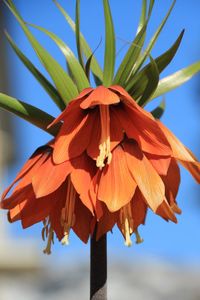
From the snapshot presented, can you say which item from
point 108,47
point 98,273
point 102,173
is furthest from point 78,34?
point 98,273

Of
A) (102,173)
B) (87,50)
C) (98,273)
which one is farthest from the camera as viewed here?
(87,50)

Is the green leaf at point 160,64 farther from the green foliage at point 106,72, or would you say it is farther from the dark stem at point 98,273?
the dark stem at point 98,273

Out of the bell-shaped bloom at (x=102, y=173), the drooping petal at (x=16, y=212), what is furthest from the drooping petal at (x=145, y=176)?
the drooping petal at (x=16, y=212)

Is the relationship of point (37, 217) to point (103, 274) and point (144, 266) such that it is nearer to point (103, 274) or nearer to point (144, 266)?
point (103, 274)

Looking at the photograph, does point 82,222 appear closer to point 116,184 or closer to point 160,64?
point 116,184

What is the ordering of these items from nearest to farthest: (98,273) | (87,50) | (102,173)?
(98,273) → (102,173) → (87,50)

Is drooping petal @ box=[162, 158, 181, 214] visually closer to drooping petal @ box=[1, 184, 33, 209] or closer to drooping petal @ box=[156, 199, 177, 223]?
drooping petal @ box=[156, 199, 177, 223]

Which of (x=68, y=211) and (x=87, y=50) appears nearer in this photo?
(x=68, y=211)

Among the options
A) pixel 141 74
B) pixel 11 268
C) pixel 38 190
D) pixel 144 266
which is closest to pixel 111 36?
pixel 141 74

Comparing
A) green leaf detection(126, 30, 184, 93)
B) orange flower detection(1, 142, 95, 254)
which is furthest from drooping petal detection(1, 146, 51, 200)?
green leaf detection(126, 30, 184, 93)
